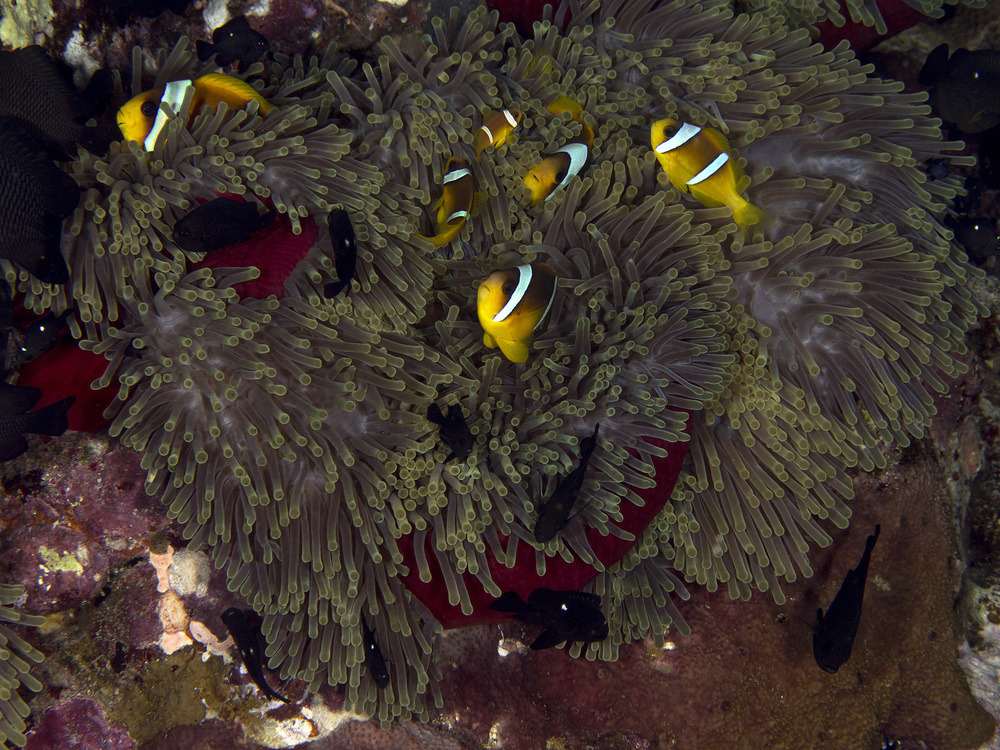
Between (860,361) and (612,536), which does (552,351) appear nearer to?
(612,536)

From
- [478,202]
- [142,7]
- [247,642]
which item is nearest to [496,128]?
[478,202]

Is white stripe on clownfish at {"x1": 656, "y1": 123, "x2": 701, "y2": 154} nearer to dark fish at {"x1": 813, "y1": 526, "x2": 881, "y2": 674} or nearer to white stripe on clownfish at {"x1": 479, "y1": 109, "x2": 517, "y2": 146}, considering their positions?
white stripe on clownfish at {"x1": 479, "y1": 109, "x2": 517, "y2": 146}

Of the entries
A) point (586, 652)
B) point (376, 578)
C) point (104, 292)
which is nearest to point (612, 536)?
point (586, 652)

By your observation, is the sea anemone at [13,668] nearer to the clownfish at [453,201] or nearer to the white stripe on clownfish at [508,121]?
the clownfish at [453,201]

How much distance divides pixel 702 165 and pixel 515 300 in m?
0.71

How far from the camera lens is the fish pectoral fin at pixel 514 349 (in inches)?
69.4

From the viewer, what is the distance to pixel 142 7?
184cm

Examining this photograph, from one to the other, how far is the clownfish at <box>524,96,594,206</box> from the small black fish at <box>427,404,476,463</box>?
720 mm

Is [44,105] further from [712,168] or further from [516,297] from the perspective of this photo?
[712,168]

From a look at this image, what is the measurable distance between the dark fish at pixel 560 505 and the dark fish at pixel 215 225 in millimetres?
1101

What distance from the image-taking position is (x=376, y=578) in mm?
1897

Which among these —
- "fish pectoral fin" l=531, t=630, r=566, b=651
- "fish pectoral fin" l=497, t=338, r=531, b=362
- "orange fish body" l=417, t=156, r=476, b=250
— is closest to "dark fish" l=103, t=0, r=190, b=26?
"orange fish body" l=417, t=156, r=476, b=250

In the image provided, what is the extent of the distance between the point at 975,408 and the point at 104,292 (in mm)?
3295

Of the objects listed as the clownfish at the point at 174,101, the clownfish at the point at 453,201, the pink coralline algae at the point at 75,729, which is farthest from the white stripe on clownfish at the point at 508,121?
the pink coralline algae at the point at 75,729
